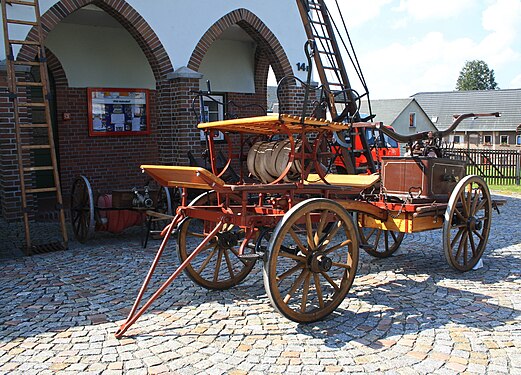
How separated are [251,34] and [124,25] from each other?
2.51 m

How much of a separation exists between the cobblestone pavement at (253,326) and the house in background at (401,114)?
163 ft

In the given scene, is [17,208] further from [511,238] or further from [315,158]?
[511,238]

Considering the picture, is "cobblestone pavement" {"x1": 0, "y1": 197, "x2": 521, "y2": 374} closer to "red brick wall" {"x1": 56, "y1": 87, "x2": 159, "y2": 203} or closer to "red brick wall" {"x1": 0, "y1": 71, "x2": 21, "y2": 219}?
"red brick wall" {"x1": 0, "y1": 71, "x2": 21, "y2": 219}

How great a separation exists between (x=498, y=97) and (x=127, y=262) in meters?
67.1

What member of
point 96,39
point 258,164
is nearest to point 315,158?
point 258,164

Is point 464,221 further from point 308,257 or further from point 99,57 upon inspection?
point 99,57

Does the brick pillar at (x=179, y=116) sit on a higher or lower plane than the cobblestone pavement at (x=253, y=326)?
higher

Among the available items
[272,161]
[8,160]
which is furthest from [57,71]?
[272,161]

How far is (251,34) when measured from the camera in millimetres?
10594

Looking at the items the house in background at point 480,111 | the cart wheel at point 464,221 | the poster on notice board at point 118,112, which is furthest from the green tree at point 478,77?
the cart wheel at point 464,221

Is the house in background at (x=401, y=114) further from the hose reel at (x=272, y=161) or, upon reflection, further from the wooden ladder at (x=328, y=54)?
the hose reel at (x=272, y=161)

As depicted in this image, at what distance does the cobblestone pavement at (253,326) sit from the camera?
388cm

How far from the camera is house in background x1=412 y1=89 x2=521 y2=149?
61.1 metres

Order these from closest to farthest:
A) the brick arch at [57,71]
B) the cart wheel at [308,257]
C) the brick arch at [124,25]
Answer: the cart wheel at [308,257] < the brick arch at [124,25] < the brick arch at [57,71]
